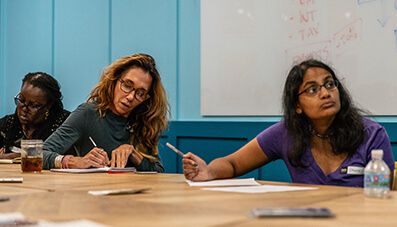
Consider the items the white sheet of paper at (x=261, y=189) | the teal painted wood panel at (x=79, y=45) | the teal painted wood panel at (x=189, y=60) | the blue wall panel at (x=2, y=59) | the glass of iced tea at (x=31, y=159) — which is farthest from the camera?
the blue wall panel at (x=2, y=59)

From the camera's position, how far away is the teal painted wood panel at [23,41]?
15.2 ft

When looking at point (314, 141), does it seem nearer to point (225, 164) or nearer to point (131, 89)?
point (225, 164)

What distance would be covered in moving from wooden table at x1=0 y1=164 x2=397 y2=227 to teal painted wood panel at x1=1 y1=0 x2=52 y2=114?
2.91 m

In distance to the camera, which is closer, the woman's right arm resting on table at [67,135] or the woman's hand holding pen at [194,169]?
the woman's hand holding pen at [194,169]

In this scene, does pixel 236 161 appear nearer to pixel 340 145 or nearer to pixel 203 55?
pixel 340 145

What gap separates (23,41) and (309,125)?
3222mm

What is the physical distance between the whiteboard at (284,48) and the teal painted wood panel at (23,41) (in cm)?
166

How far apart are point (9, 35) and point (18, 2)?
0.98 ft

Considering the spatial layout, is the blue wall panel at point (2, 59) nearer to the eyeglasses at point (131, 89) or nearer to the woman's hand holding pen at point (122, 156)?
the eyeglasses at point (131, 89)

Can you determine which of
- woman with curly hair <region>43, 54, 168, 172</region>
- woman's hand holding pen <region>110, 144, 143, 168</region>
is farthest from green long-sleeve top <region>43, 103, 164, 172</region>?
woman's hand holding pen <region>110, 144, 143, 168</region>

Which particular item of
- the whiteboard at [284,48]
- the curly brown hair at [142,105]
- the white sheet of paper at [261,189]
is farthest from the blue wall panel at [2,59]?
the white sheet of paper at [261,189]

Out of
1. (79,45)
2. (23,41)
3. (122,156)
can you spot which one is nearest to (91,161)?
(122,156)

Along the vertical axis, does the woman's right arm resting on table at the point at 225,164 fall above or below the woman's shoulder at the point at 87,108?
below

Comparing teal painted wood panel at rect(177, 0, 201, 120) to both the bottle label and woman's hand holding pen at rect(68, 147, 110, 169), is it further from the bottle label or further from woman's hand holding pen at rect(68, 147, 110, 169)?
the bottle label
